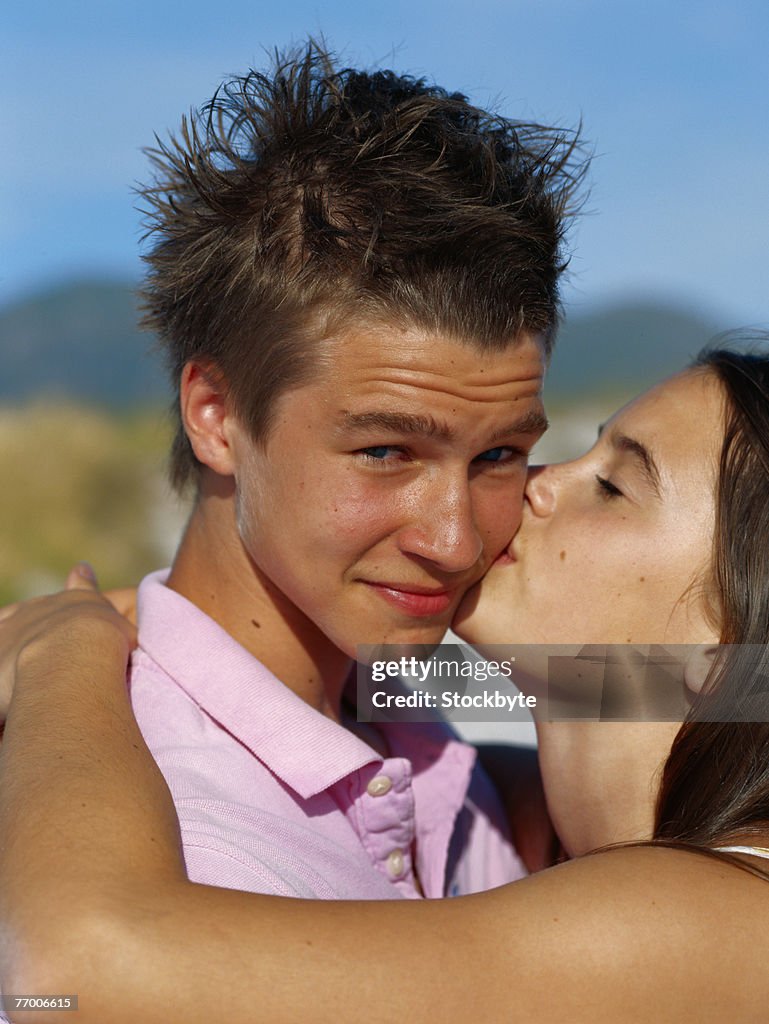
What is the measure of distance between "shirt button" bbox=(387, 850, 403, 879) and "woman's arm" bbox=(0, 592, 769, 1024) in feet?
2.45

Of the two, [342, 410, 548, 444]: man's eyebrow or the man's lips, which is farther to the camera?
the man's lips

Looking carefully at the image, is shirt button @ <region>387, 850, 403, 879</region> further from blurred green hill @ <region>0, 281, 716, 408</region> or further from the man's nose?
blurred green hill @ <region>0, 281, 716, 408</region>

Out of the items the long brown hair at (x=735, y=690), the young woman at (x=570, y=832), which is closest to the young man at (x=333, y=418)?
the young woman at (x=570, y=832)

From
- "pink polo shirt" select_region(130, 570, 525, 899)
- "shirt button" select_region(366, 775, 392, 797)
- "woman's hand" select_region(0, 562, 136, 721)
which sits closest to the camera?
"pink polo shirt" select_region(130, 570, 525, 899)

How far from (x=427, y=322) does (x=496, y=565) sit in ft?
2.18

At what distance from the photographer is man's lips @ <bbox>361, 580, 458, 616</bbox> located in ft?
8.16

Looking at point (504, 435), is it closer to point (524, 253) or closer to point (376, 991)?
point (524, 253)

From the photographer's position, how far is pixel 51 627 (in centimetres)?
240

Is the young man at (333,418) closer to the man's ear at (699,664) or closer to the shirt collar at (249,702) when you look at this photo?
the shirt collar at (249,702)

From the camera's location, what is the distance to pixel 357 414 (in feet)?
7.70

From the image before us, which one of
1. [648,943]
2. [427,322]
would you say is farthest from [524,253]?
[648,943]

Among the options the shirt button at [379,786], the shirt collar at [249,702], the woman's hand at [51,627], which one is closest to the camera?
the woman's hand at [51,627]

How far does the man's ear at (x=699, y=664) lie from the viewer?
7.85ft

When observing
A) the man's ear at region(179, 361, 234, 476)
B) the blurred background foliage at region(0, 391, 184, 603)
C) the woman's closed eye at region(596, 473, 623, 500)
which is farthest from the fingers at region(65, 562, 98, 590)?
the blurred background foliage at region(0, 391, 184, 603)
